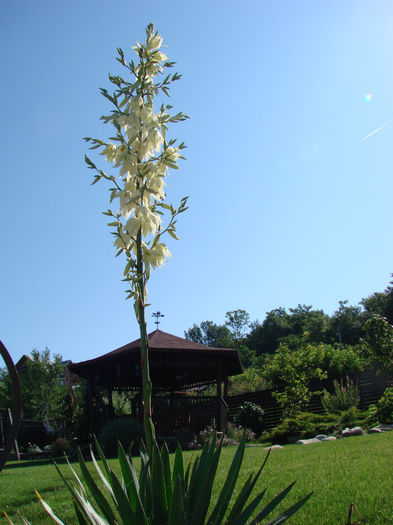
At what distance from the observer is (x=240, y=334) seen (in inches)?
3263

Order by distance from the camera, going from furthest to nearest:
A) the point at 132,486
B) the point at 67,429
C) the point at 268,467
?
the point at 67,429 < the point at 268,467 < the point at 132,486

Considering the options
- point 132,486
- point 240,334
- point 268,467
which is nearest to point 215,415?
point 268,467

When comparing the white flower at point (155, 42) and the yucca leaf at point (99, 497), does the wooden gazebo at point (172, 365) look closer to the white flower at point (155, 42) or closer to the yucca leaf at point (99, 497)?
the yucca leaf at point (99, 497)

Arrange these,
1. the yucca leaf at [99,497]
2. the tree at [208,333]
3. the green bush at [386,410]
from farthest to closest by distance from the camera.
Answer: the tree at [208,333], the green bush at [386,410], the yucca leaf at [99,497]

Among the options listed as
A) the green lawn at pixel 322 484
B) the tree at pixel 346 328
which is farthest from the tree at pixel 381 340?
the tree at pixel 346 328

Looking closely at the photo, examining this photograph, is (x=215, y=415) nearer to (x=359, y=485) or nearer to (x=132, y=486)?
(x=359, y=485)

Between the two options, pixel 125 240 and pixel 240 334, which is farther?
pixel 240 334

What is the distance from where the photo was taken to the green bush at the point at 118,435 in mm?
10078

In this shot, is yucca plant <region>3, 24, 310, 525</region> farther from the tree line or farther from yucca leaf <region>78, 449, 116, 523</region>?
the tree line

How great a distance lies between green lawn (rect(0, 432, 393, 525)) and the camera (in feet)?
11.2

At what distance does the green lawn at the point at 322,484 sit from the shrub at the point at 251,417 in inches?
311

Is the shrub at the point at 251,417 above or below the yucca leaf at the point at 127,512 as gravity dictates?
below

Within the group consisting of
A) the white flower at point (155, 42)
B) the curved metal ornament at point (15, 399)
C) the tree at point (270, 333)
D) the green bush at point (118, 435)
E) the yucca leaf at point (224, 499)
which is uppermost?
the tree at point (270, 333)

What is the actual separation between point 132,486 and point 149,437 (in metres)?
0.34
